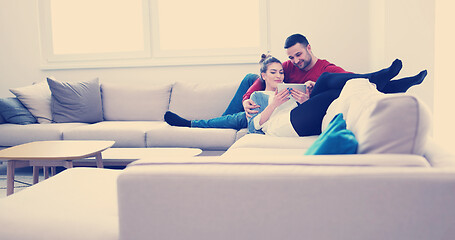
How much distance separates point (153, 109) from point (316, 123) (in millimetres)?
2204

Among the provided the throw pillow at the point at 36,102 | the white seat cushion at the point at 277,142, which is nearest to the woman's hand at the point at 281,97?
the white seat cushion at the point at 277,142

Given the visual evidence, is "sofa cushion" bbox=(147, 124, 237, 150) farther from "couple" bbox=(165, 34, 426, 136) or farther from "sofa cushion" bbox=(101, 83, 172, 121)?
"sofa cushion" bbox=(101, 83, 172, 121)

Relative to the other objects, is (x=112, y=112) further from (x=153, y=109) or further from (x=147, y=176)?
(x=147, y=176)

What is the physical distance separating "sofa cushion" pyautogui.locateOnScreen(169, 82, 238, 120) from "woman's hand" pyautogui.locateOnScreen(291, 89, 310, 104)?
1.29 metres

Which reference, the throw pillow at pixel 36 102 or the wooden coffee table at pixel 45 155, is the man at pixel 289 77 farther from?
the throw pillow at pixel 36 102

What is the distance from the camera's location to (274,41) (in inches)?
177

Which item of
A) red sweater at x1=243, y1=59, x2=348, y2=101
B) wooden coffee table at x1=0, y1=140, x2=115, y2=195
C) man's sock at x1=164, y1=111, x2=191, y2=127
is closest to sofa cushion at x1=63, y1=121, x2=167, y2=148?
man's sock at x1=164, y1=111, x2=191, y2=127

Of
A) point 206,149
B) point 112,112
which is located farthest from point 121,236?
point 112,112

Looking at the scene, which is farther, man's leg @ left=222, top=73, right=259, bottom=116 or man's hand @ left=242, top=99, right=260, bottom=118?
man's leg @ left=222, top=73, right=259, bottom=116

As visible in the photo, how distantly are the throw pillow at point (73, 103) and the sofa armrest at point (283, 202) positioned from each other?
330 cm

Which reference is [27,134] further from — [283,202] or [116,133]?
[283,202]

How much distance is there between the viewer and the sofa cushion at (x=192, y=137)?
3484mm

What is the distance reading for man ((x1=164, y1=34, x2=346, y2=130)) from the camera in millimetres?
3408

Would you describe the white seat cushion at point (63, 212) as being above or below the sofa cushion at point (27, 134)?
above
